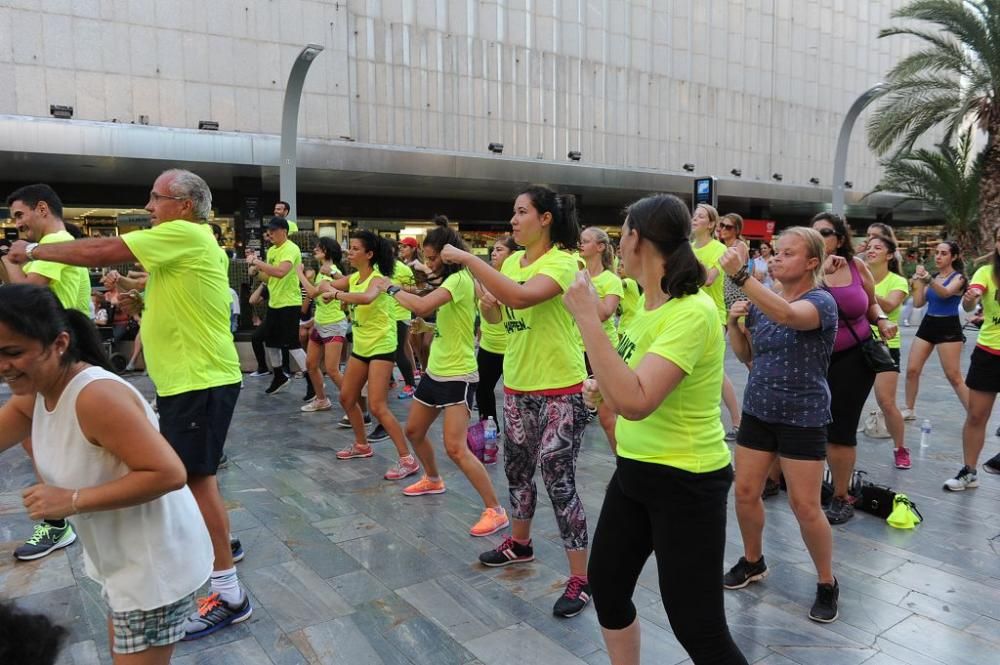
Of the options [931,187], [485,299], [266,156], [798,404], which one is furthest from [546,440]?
[931,187]

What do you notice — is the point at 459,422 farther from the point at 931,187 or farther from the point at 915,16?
the point at 931,187

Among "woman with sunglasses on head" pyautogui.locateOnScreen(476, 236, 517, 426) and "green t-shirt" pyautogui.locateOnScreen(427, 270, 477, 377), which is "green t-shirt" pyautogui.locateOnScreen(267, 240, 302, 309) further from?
"green t-shirt" pyautogui.locateOnScreen(427, 270, 477, 377)

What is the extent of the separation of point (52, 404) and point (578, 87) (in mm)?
24380

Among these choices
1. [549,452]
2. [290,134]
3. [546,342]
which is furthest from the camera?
[290,134]

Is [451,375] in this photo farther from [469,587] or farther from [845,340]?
[845,340]

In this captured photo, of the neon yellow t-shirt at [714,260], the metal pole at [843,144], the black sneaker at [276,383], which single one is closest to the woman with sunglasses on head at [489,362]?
the neon yellow t-shirt at [714,260]

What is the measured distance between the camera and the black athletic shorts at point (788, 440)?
126 inches

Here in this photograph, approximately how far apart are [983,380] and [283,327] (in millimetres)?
6855

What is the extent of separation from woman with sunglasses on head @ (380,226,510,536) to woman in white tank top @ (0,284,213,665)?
2339mm

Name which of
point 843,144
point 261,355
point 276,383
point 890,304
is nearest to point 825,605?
point 890,304

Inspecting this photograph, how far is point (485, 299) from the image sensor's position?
400cm

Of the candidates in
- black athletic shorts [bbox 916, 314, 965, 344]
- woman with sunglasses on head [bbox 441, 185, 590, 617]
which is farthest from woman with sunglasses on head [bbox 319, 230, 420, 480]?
black athletic shorts [bbox 916, 314, 965, 344]

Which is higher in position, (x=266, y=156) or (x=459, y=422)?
(x=266, y=156)

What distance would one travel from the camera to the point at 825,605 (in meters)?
3.26
